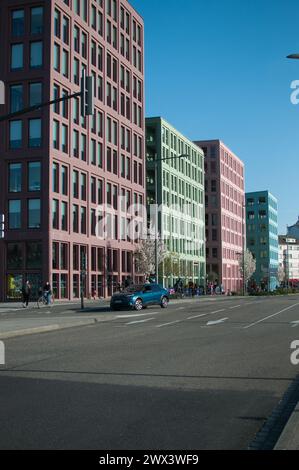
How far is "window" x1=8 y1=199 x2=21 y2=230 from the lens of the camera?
5097cm

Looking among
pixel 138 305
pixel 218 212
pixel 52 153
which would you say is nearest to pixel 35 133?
pixel 52 153

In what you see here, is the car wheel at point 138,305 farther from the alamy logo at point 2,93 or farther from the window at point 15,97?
the window at point 15,97

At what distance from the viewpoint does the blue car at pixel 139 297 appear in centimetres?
3209

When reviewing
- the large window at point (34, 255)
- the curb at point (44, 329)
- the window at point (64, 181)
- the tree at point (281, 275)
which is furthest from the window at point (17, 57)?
the tree at point (281, 275)

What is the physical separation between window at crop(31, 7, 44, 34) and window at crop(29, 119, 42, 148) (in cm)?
844

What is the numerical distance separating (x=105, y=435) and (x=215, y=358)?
6.21m

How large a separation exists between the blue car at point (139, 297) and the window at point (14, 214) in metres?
20.5

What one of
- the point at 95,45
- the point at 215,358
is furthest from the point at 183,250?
the point at 215,358

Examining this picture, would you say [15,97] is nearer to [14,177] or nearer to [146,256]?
[14,177]

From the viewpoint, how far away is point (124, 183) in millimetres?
66375

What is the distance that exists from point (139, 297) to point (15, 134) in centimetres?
2543

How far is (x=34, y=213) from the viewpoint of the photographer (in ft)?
166
